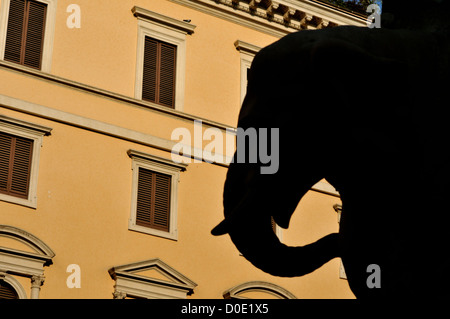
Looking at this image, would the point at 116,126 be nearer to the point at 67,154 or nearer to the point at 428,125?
the point at 67,154

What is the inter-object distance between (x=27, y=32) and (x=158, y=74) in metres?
3.39

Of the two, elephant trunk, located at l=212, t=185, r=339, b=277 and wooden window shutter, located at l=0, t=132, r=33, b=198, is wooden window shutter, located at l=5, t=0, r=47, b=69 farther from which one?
elephant trunk, located at l=212, t=185, r=339, b=277

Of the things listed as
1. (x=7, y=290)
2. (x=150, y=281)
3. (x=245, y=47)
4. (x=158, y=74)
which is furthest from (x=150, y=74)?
(x=7, y=290)

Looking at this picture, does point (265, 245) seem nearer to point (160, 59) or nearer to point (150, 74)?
point (150, 74)

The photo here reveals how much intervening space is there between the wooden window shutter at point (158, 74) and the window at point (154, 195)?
1.79 meters

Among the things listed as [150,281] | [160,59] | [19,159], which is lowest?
[150,281]

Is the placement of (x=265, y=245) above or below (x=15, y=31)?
below

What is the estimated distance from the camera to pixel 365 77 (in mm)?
2051

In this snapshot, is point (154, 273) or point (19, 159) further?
point (154, 273)

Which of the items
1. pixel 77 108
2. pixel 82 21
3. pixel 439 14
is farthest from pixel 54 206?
pixel 439 14

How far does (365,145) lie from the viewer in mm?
2115

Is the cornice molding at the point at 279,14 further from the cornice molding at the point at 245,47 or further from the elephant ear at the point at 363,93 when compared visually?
the elephant ear at the point at 363,93

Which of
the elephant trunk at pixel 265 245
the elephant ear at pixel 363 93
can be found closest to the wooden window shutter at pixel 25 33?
the elephant trunk at pixel 265 245

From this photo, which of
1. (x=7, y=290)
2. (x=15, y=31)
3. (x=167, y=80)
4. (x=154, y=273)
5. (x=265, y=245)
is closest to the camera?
(x=265, y=245)
